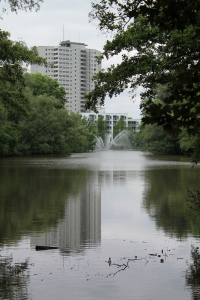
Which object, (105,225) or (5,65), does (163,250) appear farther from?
(5,65)

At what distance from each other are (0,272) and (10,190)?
11787 mm

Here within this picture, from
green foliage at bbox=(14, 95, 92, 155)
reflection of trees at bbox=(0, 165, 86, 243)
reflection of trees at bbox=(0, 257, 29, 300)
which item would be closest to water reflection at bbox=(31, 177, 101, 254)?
reflection of trees at bbox=(0, 165, 86, 243)

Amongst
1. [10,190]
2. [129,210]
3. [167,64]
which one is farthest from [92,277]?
[10,190]

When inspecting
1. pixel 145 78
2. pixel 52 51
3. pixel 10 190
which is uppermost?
Answer: pixel 52 51

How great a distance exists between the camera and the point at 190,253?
7664 mm

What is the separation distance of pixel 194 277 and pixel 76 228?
4.25 metres

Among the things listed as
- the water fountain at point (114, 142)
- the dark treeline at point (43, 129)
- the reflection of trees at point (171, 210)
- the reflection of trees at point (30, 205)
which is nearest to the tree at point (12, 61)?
the reflection of trees at point (30, 205)

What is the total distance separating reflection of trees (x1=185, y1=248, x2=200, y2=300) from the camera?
5.77m

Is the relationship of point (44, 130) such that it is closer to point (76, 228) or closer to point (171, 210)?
point (171, 210)

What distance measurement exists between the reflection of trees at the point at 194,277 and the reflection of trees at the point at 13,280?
227cm

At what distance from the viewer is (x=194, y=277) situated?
6.34 meters

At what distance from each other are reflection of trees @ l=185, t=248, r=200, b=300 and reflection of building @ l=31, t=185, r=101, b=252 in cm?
223

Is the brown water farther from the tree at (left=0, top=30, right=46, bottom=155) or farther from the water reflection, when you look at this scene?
the tree at (left=0, top=30, right=46, bottom=155)

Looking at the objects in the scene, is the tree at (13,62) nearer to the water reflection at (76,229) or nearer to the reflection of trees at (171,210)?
the water reflection at (76,229)
